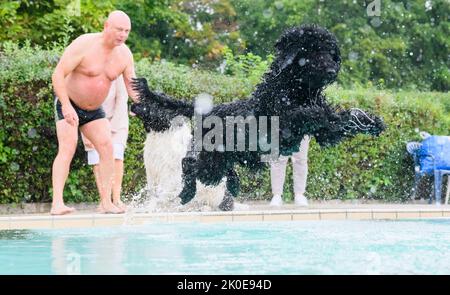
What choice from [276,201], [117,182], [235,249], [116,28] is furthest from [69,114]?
[276,201]

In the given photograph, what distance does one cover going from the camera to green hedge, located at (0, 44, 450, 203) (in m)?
10.6

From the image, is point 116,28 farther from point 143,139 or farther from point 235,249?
point 235,249

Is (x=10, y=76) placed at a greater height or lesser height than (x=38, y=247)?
greater

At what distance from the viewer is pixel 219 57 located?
24.2 metres

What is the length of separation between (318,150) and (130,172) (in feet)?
9.25

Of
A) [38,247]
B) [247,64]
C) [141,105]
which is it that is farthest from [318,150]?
[38,247]

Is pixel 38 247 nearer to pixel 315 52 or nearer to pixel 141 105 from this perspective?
pixel 141 105

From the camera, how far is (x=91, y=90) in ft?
30.5

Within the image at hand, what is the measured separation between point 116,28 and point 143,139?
8.77 ft

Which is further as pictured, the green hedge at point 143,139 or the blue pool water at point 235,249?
the green hedge at point 143,139

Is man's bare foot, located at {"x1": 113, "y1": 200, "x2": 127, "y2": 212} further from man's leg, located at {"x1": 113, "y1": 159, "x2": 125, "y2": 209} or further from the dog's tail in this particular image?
the dog's tail

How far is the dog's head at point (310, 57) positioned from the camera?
23.4ft

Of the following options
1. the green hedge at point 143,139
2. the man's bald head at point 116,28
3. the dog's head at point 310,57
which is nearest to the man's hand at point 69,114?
the man's bald head at point 116,28

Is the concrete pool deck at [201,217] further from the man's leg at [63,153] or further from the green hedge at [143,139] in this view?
the green hedge at [143,139]
